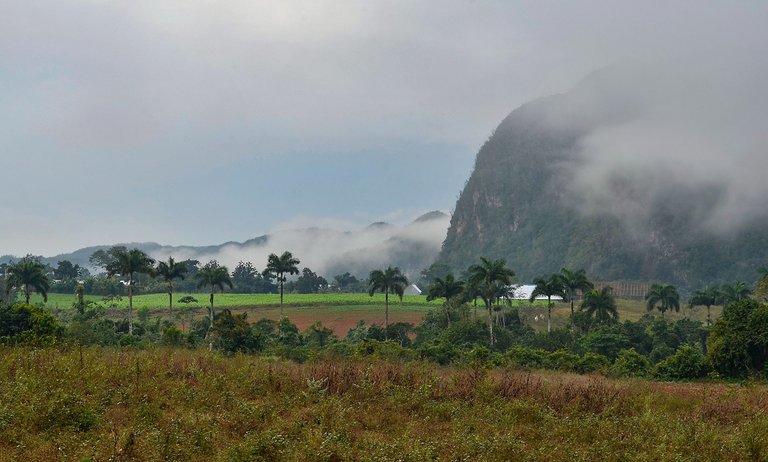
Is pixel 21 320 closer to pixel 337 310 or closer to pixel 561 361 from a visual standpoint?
pixel 561 361

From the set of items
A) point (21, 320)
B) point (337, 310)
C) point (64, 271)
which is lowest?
point (337, 310)

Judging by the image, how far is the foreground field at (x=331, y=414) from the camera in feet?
40.7

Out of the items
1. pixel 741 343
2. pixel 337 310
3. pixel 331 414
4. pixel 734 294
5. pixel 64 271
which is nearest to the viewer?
pixel 331 414

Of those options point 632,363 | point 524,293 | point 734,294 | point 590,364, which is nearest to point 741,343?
point 632,363

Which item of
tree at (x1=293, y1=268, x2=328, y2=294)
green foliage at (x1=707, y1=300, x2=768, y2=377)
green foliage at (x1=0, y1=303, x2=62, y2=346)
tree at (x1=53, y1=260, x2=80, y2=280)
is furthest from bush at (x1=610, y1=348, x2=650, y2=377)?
tree at (x1=53, y1=260, x2=80, y2=280)

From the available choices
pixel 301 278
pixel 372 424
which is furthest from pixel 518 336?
pixel 301 278

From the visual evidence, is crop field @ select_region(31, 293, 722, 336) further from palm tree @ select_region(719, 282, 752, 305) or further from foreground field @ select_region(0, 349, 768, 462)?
foreground field @ select_region(0, 349, 768, 462)

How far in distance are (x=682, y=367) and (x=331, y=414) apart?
33.3 meters

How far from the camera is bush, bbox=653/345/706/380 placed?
38.8 m

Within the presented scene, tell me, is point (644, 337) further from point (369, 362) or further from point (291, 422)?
point (291, 422)

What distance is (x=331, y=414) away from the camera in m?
15.0

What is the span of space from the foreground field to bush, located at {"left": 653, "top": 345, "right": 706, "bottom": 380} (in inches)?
808

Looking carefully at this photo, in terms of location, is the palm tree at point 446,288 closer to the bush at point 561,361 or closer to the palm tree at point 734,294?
the bush at point 561,361

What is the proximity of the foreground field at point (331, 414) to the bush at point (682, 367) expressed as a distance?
2052 cm
